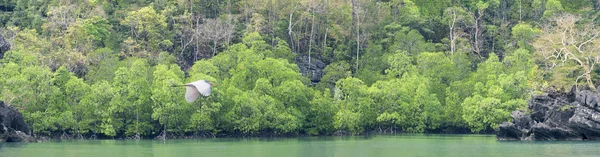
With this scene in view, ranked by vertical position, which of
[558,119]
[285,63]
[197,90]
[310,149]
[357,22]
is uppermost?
[357,22]

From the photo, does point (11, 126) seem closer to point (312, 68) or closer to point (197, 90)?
point (197, 90)

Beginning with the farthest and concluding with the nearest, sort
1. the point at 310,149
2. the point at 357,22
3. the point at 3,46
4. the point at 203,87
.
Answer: the point at 357,22 → the point at 3,46 → the point at 310,149 → the point at 203,87

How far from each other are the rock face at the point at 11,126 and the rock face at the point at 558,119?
114 feet

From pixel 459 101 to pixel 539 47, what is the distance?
16796 mm

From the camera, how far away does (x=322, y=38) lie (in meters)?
98.8

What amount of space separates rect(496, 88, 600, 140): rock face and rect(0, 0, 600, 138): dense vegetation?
1459mm

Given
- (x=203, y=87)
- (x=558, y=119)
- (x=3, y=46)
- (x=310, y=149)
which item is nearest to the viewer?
(x=203, y=87)

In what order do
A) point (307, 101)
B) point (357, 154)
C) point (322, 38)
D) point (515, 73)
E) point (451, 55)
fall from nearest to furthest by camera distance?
1. point (357, 154)
2. point (307, 101)
3. point (515, 73)
4. point (451, 55)
5. point (322, 38)

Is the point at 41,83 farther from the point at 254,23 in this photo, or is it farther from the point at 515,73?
the point at 515,73

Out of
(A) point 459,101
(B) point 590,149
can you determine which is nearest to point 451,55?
(A) point 459,101

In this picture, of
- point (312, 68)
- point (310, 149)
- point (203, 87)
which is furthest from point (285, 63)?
point (203, 87)

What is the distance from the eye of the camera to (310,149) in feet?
183

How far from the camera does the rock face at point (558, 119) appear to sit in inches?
2466

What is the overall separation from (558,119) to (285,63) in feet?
82.7
